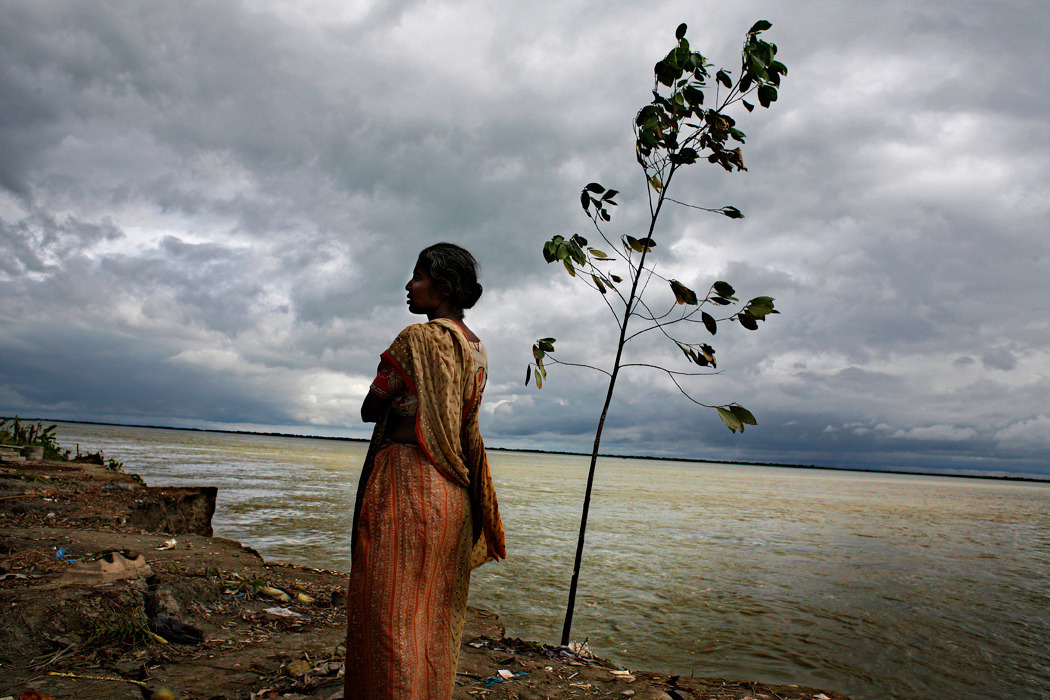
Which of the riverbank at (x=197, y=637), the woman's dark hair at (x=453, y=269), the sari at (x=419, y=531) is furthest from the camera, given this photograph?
the riverbank at (x=197, y=637)

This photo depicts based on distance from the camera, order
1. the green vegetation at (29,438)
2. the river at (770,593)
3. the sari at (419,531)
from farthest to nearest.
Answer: the green vegetation at (29,438) < the river at (770,593) < the sari at (419,531)

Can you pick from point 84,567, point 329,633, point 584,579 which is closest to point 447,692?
point 329,633

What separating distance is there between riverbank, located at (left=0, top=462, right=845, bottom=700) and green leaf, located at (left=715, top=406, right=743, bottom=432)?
6.05 feet

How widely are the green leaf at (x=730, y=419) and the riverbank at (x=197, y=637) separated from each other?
1844mm

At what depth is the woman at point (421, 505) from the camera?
209 cm

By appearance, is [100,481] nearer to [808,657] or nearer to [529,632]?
[529,632]

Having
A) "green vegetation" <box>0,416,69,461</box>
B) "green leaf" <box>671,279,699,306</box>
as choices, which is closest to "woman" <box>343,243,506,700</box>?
"green leaf" <box>671,279,699,306</box>

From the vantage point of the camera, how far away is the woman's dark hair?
2.46 metres

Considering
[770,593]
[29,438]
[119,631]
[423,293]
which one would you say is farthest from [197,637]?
[29,438]

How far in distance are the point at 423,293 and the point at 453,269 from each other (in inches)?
6.5

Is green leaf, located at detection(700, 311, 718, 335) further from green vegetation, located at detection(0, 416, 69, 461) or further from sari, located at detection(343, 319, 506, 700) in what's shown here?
green vegetation, located at detection(0, 416, 69, 461)

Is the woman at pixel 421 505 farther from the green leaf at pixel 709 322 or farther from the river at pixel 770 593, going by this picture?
the river at pixel 770 593

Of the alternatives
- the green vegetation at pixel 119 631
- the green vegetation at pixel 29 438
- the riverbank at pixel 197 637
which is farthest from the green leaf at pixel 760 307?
the green vegetation at pixel 29 438

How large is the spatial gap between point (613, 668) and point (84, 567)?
158 inches
